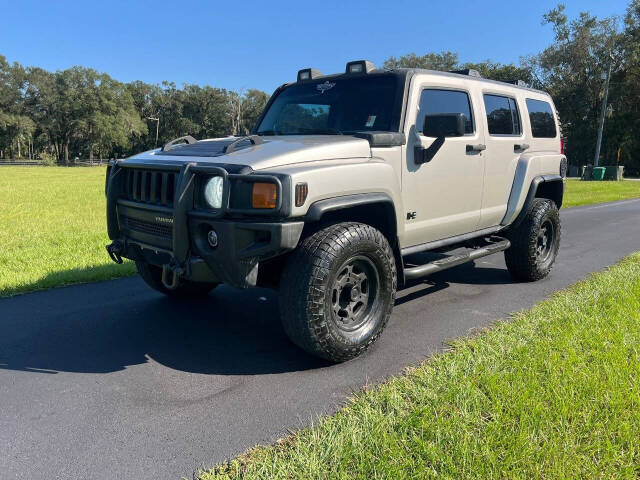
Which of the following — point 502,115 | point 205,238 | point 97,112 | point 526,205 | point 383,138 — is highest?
point 97,112

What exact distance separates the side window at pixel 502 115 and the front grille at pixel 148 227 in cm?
326

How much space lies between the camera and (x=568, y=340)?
3.67m

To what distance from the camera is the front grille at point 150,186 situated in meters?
3.47

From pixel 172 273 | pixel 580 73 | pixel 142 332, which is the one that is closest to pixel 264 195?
pixel 172 273

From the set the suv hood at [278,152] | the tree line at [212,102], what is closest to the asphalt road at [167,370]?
the suv hood at [278,152]

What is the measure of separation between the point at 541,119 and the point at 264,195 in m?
4.27

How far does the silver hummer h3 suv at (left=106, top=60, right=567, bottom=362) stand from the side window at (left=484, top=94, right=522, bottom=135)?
0.07 feet

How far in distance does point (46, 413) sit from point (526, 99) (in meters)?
5.46

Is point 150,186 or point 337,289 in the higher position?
point 150,186

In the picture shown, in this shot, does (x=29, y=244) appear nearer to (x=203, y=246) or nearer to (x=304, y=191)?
(x=203, y=246)

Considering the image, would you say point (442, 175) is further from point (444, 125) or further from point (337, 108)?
point (337, 108)

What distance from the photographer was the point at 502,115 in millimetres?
5191

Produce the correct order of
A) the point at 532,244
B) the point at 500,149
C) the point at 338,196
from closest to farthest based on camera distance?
the point at 338,196
the point at 500,149
the point at 532,244

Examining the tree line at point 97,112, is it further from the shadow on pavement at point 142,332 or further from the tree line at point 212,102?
the shadow on pavement at point 142,332
